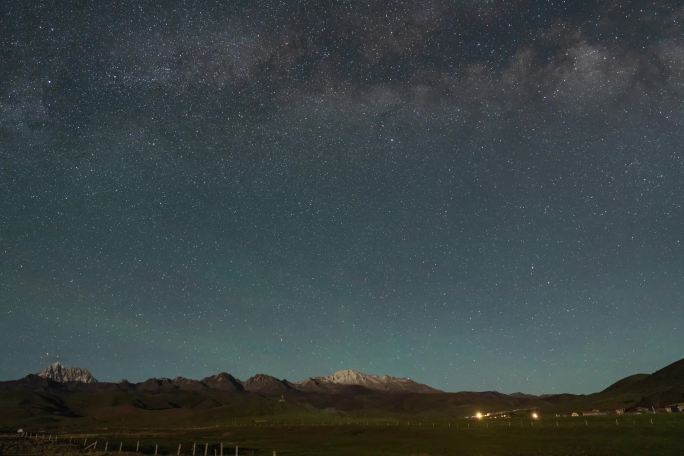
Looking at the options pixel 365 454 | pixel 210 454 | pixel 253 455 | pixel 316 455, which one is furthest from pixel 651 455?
pixel 210 454

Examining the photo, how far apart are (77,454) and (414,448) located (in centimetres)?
4997

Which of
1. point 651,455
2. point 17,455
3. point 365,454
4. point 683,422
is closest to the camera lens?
point 651,455

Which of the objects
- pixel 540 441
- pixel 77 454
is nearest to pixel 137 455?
pixel 77 454

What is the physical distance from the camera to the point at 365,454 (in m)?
72.5

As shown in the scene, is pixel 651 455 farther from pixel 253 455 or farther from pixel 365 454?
pixel 253 455

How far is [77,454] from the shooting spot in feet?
222

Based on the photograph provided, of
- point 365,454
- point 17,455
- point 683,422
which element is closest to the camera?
point 17,455

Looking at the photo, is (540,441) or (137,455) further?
(540,441)

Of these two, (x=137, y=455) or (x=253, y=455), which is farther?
(x=253, y=455)

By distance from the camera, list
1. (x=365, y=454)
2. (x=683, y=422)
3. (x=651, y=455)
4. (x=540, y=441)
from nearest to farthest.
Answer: (x=651, y=455) < (x=365, y=454) < (x=540, y=441) < (x=683, y=422)

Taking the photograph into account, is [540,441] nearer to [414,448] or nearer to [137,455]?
[414,448]

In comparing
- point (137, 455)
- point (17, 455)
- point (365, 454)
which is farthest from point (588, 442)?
point (17, 455)

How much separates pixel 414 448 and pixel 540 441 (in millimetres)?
20252

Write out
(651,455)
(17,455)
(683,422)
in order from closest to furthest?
(651,455) < (17,455) < (683,422)
